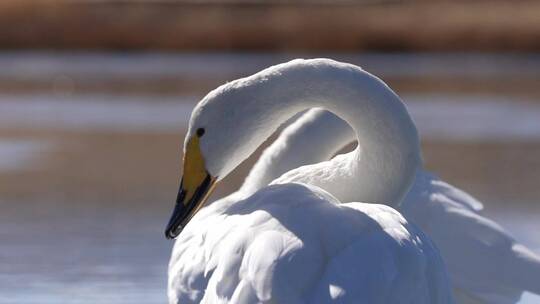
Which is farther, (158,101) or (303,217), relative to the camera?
(158,101)

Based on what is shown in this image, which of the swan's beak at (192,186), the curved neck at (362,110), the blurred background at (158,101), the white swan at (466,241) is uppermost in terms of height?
the curved neck at (362,110)

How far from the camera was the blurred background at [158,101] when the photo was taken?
8.21 meters

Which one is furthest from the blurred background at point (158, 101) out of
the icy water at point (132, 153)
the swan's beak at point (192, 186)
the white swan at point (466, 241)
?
the swan's beak at point (192, 186)

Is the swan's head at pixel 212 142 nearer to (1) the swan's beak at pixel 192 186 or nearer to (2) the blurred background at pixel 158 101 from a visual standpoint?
(1) the swan's beak at pixel 192 186

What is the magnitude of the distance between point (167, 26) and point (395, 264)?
24939 millimetres

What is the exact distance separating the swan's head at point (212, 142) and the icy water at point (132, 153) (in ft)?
5.50

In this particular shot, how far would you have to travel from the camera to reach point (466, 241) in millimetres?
6070

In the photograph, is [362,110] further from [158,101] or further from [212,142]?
[158,101]

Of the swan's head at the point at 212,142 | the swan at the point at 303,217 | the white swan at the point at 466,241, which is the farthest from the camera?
the white swan at the point at 466,241

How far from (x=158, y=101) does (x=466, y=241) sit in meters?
12.0

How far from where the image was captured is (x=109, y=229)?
879 centimetres

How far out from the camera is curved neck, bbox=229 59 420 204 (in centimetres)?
528

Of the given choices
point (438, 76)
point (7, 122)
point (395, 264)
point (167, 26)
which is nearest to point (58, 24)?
point (167, 26)

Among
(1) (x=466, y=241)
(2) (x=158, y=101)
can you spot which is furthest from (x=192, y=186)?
(2) (x=158, y=101)
